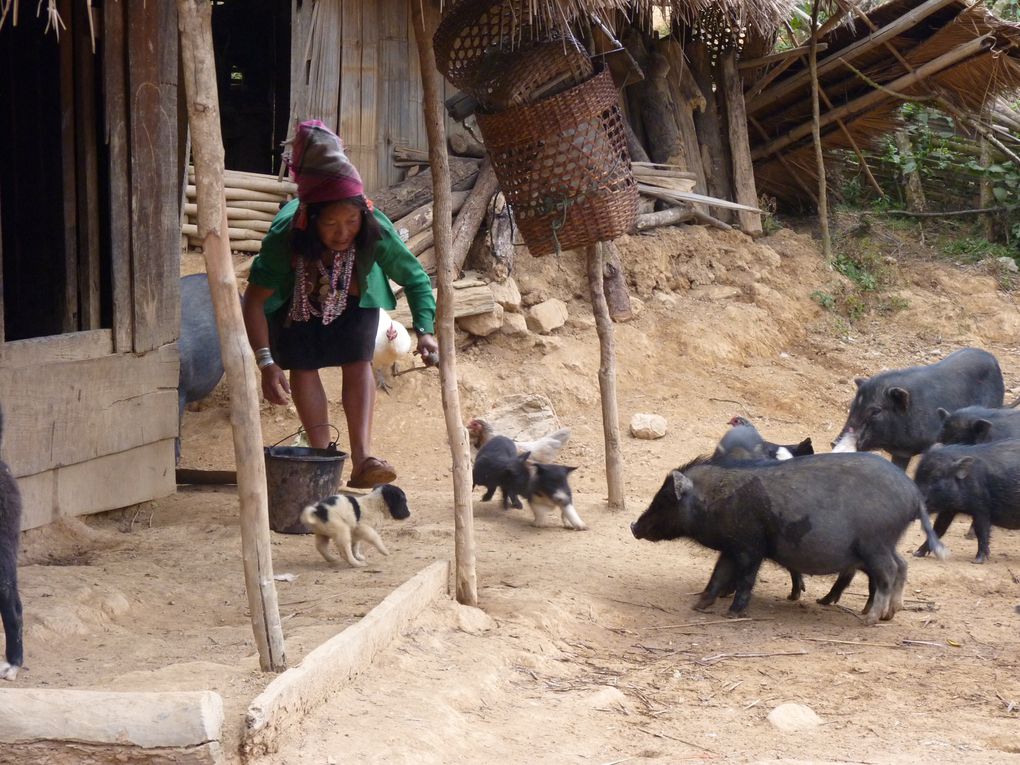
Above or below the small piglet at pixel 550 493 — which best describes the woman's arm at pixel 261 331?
A: above

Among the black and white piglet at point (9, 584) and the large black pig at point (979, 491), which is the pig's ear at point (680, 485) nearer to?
the large black pig at point (979, 491)

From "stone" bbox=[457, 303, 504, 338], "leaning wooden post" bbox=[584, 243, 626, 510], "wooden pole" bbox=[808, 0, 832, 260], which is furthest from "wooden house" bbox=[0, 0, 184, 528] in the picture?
"wooden pole" bbox=[808, 0, 832, 260]

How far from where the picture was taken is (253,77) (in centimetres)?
1540

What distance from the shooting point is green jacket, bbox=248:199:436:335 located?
6.25m

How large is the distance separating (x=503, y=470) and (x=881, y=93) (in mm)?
8148

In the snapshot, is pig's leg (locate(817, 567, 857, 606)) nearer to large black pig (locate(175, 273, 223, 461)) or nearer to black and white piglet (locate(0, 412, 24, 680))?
black and white piglet (locate(0, 412, 24, 680))

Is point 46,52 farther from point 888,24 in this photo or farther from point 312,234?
point 888,24

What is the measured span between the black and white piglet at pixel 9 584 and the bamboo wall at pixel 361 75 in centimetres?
676

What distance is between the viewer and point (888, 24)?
12.7 m

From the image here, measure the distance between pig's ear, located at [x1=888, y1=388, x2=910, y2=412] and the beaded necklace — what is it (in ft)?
14.9

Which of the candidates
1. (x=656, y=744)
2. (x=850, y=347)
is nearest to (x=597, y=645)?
(x=656, y=744)

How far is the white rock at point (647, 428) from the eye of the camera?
9.95 m

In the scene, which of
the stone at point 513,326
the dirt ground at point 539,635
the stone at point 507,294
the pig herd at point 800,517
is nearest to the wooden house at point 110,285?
the dirt ground at point 539,635

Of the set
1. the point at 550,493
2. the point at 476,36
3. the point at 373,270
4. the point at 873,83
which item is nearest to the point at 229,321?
the point at 476,36
